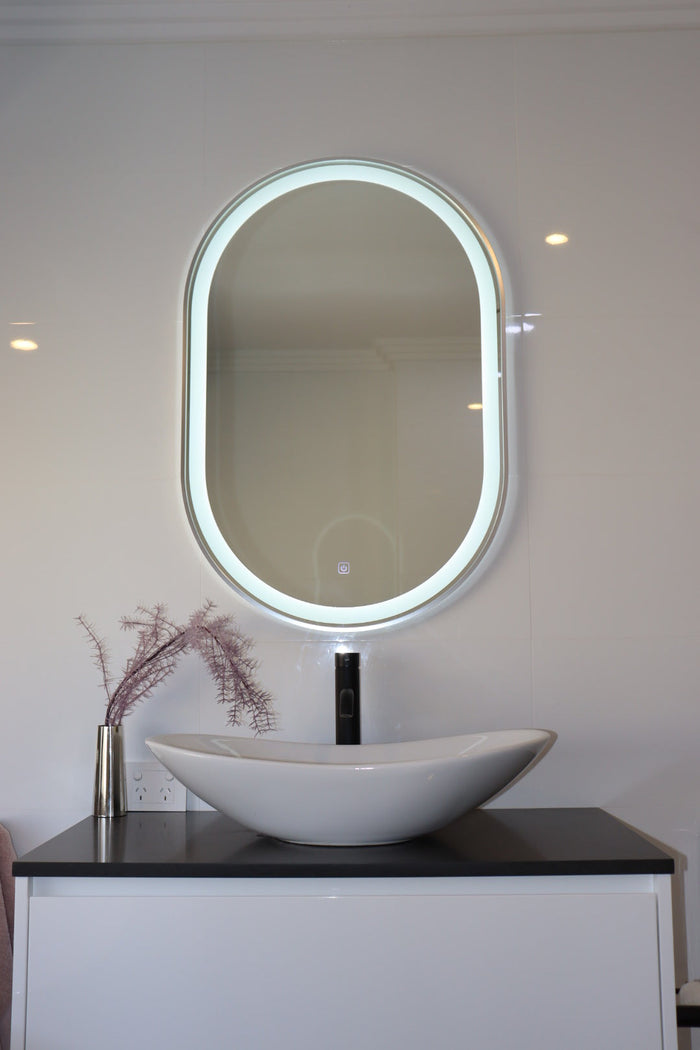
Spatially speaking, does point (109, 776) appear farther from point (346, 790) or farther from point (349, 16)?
point (349, 16)

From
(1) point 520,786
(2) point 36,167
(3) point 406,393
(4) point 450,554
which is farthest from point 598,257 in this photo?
(2) point 36,167

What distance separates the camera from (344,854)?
4.02 feet

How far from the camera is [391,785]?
119 cm

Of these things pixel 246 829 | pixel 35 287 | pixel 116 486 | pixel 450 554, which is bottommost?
pixel 246 829

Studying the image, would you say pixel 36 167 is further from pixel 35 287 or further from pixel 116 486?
pixel 116 486

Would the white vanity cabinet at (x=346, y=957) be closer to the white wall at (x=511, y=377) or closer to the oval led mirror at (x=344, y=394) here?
the white wall at (x=511, y=377)

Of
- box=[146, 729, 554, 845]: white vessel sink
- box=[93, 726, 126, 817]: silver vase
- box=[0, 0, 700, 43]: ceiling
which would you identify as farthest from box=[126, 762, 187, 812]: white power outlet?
box=[0, 0, 700, 43]: ceiling

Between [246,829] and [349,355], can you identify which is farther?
[349,355]

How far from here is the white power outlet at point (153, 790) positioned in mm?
1556

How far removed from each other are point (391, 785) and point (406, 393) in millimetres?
770

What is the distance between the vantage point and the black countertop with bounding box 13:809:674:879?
117 cm

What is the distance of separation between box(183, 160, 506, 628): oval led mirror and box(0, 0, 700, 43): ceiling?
278 mm

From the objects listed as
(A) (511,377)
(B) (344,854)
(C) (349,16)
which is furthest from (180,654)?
(C) (349,16)

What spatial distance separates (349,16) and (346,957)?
1.62 m
